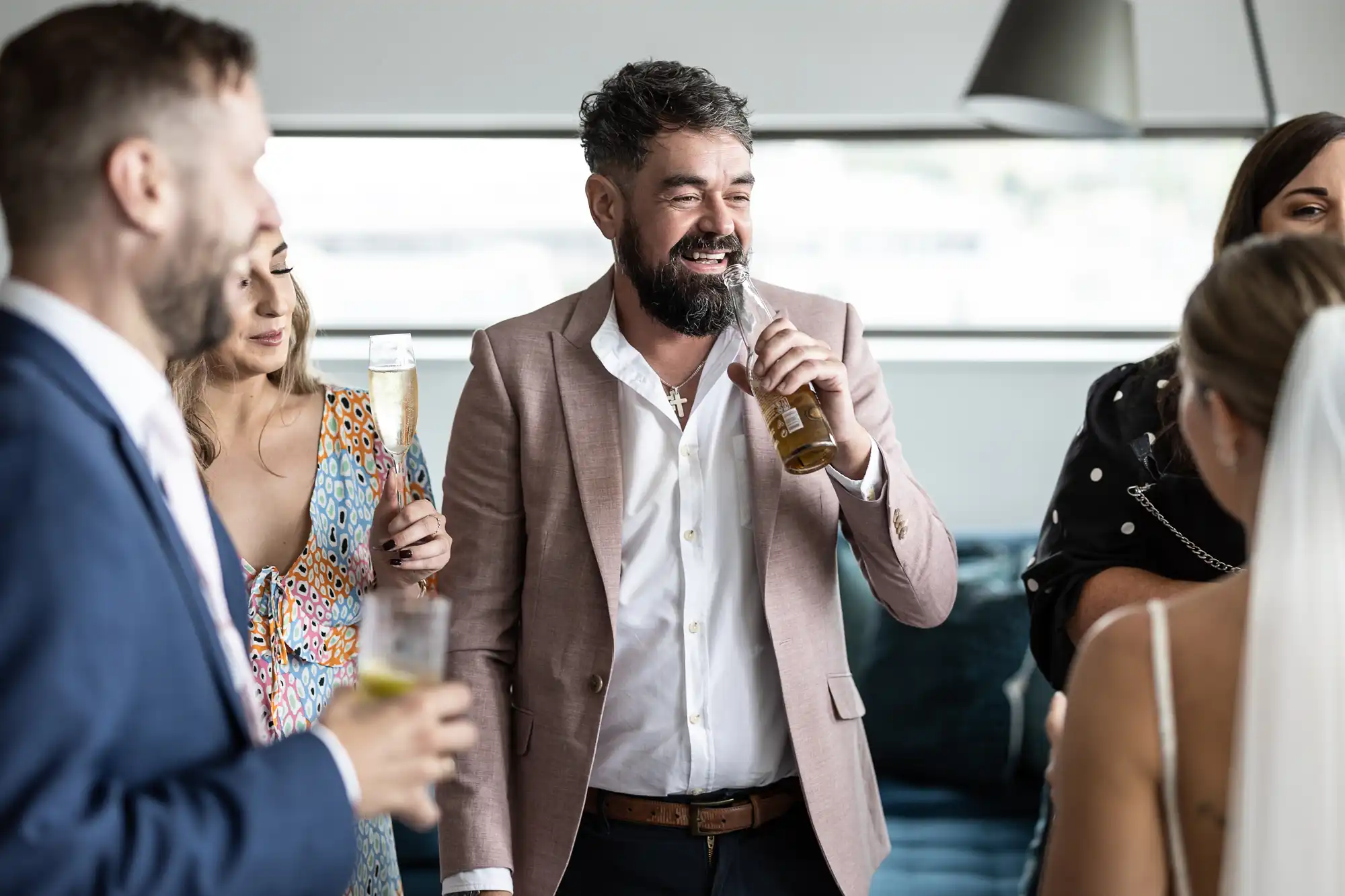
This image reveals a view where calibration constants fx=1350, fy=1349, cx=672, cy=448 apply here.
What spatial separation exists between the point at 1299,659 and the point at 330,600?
1.47 metres

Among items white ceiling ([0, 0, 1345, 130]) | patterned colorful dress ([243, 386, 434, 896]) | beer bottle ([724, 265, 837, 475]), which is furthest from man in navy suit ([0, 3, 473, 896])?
white ceiling ([0, 0, 1345, 130])

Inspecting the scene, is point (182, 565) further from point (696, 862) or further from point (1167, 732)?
point (696, 862)

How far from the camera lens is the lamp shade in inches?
85.1

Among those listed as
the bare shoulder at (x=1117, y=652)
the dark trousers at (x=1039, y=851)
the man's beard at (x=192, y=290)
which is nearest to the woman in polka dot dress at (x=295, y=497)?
the man's beard at (x=192, y=290)

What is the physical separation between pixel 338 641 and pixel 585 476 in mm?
504

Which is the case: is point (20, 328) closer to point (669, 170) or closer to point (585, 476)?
point (585, 476)

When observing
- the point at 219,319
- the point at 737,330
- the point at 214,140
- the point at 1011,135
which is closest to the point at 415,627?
the point at 219,319

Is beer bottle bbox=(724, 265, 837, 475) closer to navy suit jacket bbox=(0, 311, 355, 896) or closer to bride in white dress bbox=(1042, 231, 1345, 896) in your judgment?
bride in white dress bbox=(1042, 231, 1345, 896)

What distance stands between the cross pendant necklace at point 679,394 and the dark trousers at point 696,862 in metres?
0.62

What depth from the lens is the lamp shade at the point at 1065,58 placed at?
7.09ft

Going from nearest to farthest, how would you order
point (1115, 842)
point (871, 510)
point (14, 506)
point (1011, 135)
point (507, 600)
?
point (14, 506)
point (1115, 842)
point (871, 510)
point (507, 600)
point (1011, 135)

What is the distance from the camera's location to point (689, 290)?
2045 mm

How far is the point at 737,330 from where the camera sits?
2.08 m

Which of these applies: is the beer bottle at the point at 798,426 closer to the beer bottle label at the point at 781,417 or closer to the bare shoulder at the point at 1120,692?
the beer bottle label at the point at 781,417
